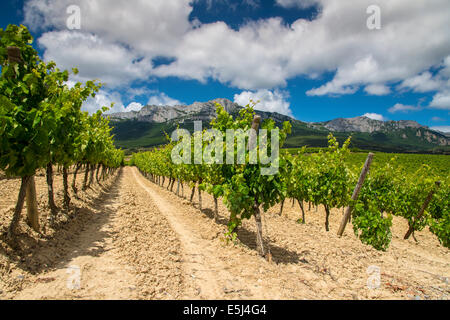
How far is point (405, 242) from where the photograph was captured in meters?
12.5

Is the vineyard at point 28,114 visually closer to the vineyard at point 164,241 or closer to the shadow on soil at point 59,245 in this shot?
the vineyard at point 164,241

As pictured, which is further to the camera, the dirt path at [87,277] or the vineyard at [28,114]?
the vineyard at [28,114]

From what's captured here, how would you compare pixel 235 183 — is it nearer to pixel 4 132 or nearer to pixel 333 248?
pixel 333 248

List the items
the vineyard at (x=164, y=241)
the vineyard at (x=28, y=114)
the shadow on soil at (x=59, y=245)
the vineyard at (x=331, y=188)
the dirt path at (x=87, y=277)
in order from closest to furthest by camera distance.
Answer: the dirt path at (x=87, y=277)
the vineyard at (x=164, y=241)
the shadow on soil at (x=59, y=245)
the vineyard at (x=28, y=114)
the vineyard at (x=331, y=188)

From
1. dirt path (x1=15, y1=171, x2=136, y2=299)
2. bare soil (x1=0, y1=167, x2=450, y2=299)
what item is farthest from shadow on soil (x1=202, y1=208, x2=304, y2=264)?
dirt path (x1=15, y1=171, x2=136, y2=299)

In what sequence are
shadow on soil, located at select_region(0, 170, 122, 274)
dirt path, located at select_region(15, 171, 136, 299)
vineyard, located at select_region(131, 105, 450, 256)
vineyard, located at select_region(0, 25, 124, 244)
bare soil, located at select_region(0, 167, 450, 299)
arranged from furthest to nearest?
vineyard, located at select_region(131, 105, 450, 256)
vineyard, located at select_region(0, 25, 124, 244)
shadow on soil, located at select_region(0, 170, 122, 274)
bare soil, located at select_region(0, 167, 450, 299)
dirt path, located at select_region(15, 171, 136, 299)

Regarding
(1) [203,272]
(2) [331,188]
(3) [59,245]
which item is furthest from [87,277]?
(2) [331,188]

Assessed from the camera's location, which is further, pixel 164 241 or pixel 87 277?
pixel 164 241

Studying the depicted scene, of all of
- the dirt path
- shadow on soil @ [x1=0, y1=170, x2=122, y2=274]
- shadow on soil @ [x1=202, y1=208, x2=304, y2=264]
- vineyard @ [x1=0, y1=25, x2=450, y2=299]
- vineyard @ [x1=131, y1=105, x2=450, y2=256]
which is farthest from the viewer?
shadow on soil @ [x1=202, y1=208, x2=304, y2=264]

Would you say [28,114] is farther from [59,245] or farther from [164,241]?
[164,241]

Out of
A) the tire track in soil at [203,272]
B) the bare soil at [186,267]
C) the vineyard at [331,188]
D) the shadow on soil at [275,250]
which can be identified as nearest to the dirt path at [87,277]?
the bare soil at [186,267]

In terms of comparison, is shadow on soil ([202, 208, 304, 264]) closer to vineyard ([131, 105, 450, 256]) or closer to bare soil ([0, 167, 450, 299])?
bare soil ([0, 167, 450, 299])
